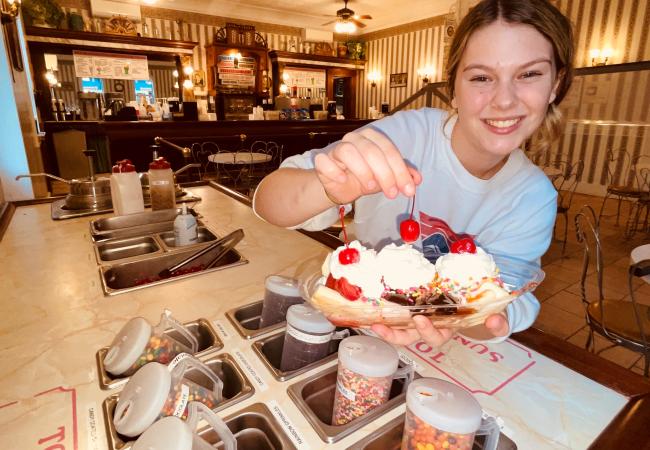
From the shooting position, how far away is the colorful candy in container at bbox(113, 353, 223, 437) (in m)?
0.66

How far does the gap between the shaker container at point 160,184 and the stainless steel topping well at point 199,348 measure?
1.34m

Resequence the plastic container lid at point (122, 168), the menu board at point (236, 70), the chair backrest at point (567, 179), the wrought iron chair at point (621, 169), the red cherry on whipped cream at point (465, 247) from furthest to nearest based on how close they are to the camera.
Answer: the menu board at point (236, 70), the wrought iron chair at point (621, 169), the chair backrest at point (567, 179), the plastic container lid at point (122, 168), the red cherry on whipped cream at point (465, 247)

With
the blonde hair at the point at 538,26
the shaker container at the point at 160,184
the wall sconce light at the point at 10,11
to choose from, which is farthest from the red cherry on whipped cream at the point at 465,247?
the wall sconce light at the point at 10,11

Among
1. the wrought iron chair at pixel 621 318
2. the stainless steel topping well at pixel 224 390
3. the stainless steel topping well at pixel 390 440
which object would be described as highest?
the stainless steel topping well at pixel 224 390

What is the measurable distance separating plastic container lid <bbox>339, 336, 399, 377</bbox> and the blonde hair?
3.39 feet

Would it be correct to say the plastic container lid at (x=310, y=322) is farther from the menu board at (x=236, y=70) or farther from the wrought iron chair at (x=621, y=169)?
the menu board at (x=236, y=70)

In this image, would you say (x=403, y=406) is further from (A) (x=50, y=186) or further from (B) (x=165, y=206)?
(A) (x=50, y=186)

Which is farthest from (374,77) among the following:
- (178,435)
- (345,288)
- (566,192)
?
(178,435)

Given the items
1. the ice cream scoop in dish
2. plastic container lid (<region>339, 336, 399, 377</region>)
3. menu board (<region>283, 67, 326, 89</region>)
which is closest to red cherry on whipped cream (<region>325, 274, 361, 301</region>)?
the ice cream scoop in dish

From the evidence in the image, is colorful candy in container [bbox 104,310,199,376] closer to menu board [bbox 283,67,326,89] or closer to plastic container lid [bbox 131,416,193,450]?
plastic container lid [bbox 131,416,193,450]

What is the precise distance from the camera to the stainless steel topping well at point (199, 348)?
896 millimetres

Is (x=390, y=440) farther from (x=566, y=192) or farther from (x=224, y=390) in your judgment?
(x=566, y=192)

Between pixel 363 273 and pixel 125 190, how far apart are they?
1.77 meters

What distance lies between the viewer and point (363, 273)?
96 centimetres
